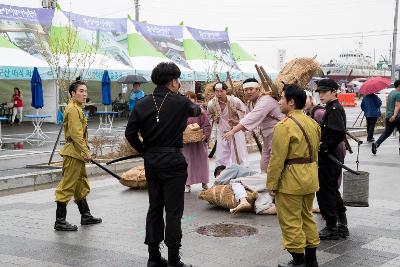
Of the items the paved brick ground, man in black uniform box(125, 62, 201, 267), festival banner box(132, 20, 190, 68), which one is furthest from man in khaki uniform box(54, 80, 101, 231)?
festival banner box(132, 20, 190, 68)

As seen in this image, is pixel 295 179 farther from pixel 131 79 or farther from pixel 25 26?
pixel 25 26

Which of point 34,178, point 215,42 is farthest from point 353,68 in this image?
point 34,178

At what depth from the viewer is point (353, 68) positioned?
91.6m

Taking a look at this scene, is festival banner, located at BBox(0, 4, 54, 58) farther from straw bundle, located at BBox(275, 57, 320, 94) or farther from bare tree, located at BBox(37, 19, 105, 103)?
straw bundle, located at BBox(275, 57, 320, 94)

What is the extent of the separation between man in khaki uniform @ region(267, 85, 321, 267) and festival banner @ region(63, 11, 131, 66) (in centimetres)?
1917

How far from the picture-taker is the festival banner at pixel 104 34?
24328 mm

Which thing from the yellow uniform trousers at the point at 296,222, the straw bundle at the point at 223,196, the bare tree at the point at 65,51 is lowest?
the straw bundle at the point at 223,196

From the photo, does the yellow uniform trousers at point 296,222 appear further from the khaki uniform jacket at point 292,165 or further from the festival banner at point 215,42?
the festival banner at point 215,42

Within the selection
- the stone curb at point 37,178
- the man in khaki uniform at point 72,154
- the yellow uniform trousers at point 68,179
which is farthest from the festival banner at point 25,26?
the yellow uniform trousers at point 68,179

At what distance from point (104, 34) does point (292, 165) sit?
21302mm

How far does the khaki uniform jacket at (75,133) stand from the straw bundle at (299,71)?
2830 millimetres

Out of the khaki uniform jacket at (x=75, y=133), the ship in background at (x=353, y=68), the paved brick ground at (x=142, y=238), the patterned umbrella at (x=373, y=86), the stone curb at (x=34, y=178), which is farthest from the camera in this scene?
the ship in background at (x=353, y=68)

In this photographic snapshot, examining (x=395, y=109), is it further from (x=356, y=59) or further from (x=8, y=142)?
(x=356, y=59)

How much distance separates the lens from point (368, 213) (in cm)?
788
